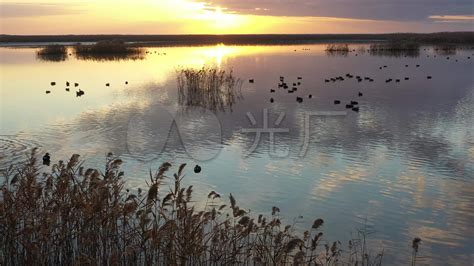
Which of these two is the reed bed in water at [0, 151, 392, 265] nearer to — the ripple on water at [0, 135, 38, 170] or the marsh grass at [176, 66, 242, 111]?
the ripple on water at [0, 135, 38, 170]

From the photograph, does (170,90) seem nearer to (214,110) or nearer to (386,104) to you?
(214,110)

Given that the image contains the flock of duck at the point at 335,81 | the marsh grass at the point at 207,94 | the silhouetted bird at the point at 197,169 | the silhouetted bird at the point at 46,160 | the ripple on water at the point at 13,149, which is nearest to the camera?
the silhouetted bird at the point at 197,169

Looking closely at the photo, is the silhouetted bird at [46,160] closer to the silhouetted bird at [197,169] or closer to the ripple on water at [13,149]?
the ripple on water at [13,149]

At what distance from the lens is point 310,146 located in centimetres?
1636

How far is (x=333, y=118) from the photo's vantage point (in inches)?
850

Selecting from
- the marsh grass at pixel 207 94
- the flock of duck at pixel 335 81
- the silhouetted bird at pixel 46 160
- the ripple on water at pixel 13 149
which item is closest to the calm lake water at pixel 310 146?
the ripple on water at pixel 13 149

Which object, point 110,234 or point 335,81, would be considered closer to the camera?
point 110,234

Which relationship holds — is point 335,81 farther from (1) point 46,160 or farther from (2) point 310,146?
(1) point 46,160

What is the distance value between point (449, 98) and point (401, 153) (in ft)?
44.1

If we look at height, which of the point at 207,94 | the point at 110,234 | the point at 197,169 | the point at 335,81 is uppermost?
the point at 335,81

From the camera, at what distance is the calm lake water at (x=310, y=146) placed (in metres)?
10.4

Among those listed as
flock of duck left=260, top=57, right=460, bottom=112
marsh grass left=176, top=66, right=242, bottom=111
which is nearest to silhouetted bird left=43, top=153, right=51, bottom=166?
marsh grass left=176, top=66, right=242, bottom=111

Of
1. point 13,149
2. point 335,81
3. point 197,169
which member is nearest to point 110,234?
point 197,169

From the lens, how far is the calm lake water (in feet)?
34.0
